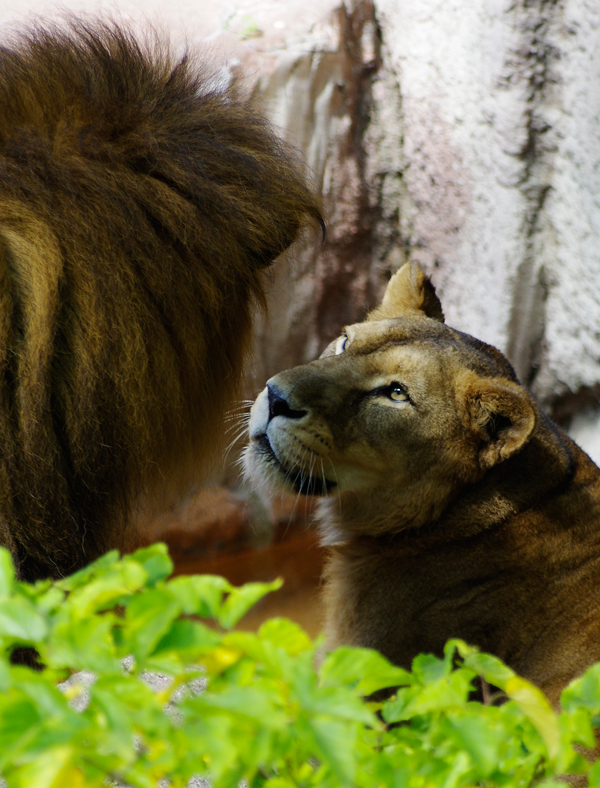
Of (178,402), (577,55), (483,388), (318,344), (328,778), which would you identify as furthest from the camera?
(318,344)

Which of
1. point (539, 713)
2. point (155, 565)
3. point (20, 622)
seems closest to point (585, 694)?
point (539, 713)

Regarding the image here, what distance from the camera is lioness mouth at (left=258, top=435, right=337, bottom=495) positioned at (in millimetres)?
2463

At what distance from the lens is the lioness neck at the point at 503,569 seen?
2496 mm

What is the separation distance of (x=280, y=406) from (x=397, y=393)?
35cm

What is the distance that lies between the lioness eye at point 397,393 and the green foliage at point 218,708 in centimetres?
140

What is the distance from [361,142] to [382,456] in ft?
9.12

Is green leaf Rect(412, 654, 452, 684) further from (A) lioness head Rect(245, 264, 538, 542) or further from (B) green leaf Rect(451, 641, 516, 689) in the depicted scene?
(A) lioness head Rect(245, 264, 538, 542)

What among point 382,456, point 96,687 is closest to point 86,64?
point 382,456

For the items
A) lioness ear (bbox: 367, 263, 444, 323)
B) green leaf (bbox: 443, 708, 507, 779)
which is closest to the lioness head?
lioness ear (bbox: 367, 263, 444, 323)

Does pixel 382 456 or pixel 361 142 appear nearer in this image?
pixel 382 456

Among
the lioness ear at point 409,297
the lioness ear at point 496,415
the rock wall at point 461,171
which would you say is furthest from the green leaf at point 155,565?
the rock wall at point 461,171

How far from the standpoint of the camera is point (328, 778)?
2.94ft

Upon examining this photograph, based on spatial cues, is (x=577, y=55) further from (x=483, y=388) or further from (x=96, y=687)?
(x=96, y=687)

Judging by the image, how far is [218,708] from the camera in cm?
80
